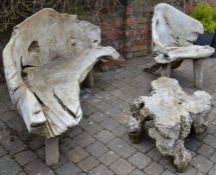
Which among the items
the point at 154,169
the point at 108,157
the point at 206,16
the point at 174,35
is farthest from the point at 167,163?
the point at 206,16

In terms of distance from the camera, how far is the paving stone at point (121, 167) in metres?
2.93

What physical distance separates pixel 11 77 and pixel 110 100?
59.7 inches

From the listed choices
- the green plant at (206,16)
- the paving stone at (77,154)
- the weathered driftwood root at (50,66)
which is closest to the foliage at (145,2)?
the green plant at (206,16)

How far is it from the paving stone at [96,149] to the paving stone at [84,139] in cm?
→ 5

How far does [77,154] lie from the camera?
10.3 feet

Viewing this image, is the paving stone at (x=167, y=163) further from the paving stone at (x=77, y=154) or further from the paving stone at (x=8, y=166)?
the paving stone at (x=8, y=166)

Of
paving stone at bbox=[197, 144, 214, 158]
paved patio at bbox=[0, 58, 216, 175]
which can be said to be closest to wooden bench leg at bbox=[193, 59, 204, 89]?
paved patio at bbox=[0, 58, 216, 175]

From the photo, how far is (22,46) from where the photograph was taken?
3.51m

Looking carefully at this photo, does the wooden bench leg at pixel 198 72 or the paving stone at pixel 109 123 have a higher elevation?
the wooden bench leg at pixel 198 72

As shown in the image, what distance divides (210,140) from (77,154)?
135 centimetres

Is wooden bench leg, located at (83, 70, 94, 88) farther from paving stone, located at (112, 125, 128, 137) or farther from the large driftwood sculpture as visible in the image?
the large driftwood sculpture

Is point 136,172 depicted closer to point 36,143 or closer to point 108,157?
point 108,157

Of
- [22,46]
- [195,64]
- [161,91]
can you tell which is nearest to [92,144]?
[161,91]

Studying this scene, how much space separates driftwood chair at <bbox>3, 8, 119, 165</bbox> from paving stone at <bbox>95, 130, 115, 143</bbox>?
20.6 inches
